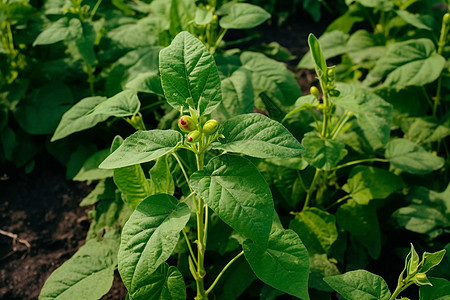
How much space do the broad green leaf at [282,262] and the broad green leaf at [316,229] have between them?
0.41 metres

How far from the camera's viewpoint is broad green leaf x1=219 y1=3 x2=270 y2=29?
87.8 inches

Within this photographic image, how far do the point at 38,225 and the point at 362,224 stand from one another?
5.39ft

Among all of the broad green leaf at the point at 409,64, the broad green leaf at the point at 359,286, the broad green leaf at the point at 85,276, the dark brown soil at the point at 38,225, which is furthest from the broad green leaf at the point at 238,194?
the broad green leaf at the point at 409,64

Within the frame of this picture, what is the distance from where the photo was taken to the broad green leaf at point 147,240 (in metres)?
1.16

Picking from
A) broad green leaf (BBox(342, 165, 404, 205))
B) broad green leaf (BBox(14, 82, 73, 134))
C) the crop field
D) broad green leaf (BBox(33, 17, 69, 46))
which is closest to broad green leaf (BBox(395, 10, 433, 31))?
the crop field

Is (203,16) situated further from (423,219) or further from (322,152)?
(423,219)

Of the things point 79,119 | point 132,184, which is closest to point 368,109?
point 132,184

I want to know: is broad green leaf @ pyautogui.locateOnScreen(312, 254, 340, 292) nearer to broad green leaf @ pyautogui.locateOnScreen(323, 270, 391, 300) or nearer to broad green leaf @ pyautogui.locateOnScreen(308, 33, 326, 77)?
broad green leaf @ pyautogui.locateOnScreen(323, 270, 391, 300)

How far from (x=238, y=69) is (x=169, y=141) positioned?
1014mm

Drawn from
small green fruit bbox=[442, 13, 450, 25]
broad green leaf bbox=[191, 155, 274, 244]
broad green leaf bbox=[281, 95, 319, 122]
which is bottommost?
broad green leaf bbox=[281, 95, 319, 122]

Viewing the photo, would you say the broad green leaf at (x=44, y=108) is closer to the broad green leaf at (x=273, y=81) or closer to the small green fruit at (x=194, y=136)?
the broad green leaf at (x=273, y=81)

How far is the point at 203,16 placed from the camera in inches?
85.0

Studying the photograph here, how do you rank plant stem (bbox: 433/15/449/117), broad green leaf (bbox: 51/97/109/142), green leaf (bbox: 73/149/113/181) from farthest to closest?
plant stem (bbox: 433/15/449/117), green leaf (bbox: 73/149/113/181), broad green leaf (bbox: 51/97/109/142)

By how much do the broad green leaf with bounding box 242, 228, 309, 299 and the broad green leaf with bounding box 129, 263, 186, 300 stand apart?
26 centimetres
